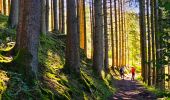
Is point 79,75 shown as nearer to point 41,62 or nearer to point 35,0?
point 41,62

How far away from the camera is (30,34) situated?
33.2ft

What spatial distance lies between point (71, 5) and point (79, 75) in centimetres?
267

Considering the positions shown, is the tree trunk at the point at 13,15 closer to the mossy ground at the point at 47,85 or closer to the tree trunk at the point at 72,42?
the mossy ground at the point at 47,85

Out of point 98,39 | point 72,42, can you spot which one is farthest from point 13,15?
point 98,39

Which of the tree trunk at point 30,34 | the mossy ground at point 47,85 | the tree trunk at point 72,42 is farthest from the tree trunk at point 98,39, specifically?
the tree trunk at point 30,34

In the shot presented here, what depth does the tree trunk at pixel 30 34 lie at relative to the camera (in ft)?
32.7

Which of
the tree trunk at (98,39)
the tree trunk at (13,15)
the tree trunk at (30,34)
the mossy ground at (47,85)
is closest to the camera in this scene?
the mossy ground at (47,85)

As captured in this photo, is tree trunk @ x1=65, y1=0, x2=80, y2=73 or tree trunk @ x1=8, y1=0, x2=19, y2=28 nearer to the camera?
tree trunk @ x1=65, y1=0, x2=80, y2=73

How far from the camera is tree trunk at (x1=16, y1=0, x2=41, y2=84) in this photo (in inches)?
392

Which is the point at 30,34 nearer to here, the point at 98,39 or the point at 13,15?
the point at 13,15

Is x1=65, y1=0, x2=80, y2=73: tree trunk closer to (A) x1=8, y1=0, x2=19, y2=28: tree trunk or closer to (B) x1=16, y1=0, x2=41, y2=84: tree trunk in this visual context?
(B) x1=16, y1=0, x2=41, y2=84: tree trunk

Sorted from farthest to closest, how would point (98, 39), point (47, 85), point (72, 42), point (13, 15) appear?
point (98, 39), point (13, 15), point (72, 42), point (47, 85)

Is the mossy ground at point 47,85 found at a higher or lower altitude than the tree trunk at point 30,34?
lower

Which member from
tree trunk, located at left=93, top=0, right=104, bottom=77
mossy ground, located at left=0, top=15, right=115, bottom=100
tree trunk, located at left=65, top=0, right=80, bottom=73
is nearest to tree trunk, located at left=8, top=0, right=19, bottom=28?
mossy ground, located at left=0, top=15, right=115, bottom=100
